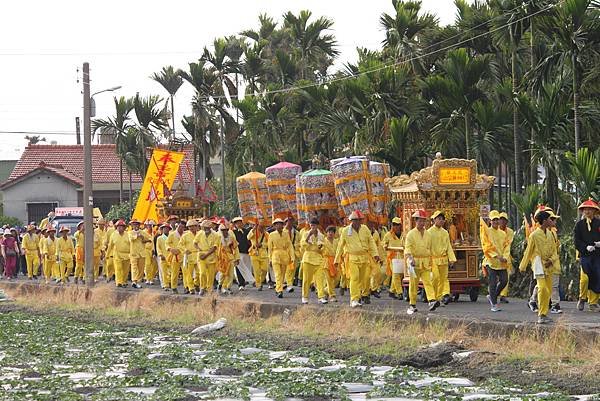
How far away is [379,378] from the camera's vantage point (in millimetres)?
14727

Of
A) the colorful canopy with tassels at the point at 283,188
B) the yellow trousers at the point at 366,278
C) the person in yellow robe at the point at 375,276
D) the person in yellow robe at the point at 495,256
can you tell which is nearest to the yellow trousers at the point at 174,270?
the colorful canopy with tassels at the point at 283,188

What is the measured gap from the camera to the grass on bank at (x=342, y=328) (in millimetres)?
15328

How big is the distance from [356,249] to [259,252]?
286 inches

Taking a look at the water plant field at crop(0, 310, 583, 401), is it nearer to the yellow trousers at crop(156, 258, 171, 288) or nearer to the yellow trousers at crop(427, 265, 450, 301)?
the yellow trousers at crop(427, 265, 450, 301)

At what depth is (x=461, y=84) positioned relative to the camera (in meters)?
32.0

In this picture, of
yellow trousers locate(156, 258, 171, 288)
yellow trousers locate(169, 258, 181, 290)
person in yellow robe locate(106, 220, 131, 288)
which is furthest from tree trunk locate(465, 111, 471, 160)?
person in yellow robe locate(106, 220, 131, 288)

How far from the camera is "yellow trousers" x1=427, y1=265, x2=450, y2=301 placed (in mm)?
20234

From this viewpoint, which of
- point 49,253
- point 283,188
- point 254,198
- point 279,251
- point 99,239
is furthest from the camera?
point 49,253

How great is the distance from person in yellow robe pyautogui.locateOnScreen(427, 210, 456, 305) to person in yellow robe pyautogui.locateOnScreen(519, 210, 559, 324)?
6.22 ft

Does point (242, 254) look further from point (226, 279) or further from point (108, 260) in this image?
point (108, 260)

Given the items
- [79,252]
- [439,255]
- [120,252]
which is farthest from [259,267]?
[439,255]

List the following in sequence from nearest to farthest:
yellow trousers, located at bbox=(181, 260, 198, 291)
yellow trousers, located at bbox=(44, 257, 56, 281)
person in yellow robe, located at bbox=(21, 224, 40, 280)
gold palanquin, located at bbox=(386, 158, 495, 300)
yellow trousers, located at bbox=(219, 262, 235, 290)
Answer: gold palanquin, located at bbox=(386, 158, 495, 300) < yellow trousers, located at bbox=(219, 262, 235, 290) < yellow trousers, located at bbox=(181, 260, 198, 291) < yellow trousers, located at bbox=(44, 257, 56, 281) < person in yellow robe, located at bbox=(21, 224, 40, 280)

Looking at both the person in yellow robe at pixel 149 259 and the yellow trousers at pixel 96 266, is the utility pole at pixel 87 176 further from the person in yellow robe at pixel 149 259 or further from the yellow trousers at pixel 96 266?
the yellow trousers at pixel 96 266

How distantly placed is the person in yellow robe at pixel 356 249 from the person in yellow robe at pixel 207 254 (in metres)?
5.63
